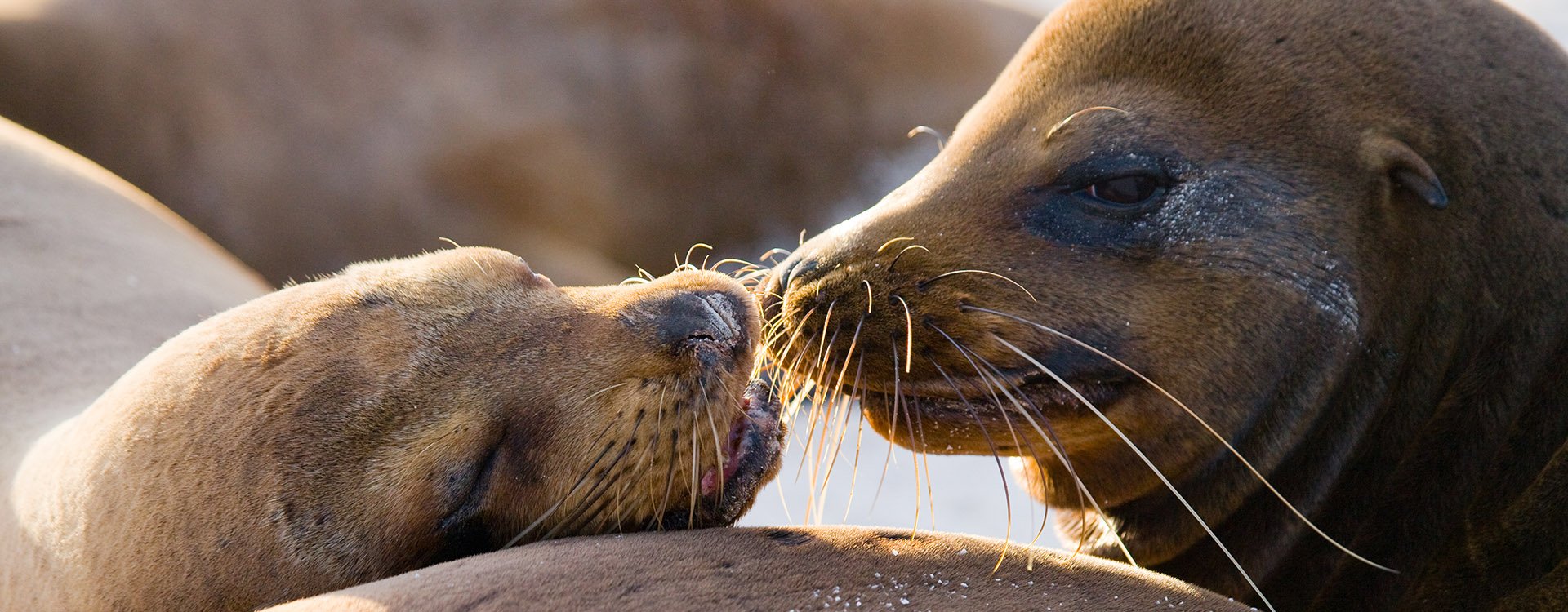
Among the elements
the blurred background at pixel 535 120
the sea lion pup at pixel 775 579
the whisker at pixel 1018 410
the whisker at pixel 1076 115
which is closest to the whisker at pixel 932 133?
the whisker at pixel 1076 115

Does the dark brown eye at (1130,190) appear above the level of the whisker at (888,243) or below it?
above

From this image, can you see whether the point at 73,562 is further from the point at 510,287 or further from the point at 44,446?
the point at 510,287

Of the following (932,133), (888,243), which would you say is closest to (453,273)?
(888,243)

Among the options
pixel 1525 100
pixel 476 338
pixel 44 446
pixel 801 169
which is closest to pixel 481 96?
pixel 801 169

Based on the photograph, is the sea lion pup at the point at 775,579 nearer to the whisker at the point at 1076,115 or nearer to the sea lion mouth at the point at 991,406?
the sea lion mouth at the point at 991,406

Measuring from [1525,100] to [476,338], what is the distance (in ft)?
5.95

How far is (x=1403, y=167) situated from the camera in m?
2.54

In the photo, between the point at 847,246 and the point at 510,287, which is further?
the point at 847,246

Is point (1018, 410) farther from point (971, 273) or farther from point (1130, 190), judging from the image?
point (1130, 190)

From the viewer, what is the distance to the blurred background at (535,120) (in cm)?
507

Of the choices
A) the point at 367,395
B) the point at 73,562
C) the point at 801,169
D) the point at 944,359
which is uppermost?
the point at 801,169

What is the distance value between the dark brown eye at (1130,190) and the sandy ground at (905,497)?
1.74 metres

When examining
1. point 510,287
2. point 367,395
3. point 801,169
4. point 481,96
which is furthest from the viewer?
point 801,169

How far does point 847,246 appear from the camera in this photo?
270 cm
